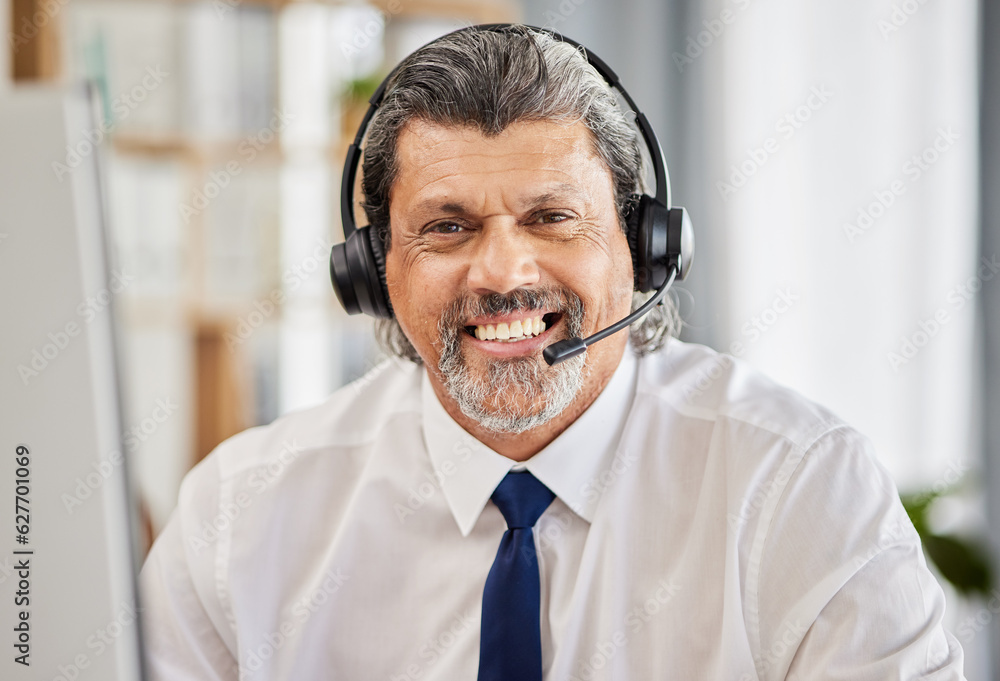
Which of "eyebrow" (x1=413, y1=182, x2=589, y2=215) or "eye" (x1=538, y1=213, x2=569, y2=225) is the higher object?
"eyebrow" (x1=413, y1=182, x2=589, y2=215)

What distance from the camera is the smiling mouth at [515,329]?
1.04 meters

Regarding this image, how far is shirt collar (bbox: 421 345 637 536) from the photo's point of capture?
1078 millimetres

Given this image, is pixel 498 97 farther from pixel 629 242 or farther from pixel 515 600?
pixel 515 600

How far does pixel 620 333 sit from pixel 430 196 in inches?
12.6

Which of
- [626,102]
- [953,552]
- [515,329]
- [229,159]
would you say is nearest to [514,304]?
[515,329]

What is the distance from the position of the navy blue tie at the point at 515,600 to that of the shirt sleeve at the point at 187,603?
37 cm

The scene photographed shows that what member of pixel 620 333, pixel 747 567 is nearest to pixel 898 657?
pixel 747 567

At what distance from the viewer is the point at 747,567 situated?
0.96 metres

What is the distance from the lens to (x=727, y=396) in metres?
1.10

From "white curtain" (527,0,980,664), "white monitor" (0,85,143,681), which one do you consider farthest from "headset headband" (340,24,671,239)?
"white curtain" (527,0,980,664)

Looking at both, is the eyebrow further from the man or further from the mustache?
the mustache

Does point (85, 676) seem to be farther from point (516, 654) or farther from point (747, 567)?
point (747, 567)

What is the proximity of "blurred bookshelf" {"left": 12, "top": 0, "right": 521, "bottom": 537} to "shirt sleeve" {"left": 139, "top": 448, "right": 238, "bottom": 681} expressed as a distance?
71.1 inches

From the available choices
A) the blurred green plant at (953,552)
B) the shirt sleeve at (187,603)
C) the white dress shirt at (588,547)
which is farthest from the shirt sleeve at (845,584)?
the blurred green plant at (953,552)
